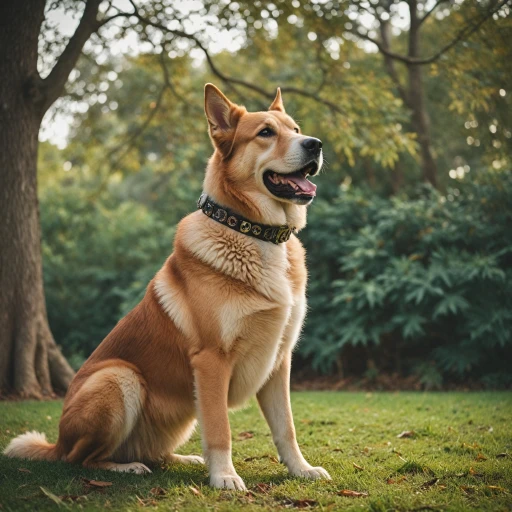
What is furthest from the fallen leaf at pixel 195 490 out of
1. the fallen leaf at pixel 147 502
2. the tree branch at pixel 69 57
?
the tree branch at pixel 69 57

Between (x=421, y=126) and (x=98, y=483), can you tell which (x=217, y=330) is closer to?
(x=98, y=483)

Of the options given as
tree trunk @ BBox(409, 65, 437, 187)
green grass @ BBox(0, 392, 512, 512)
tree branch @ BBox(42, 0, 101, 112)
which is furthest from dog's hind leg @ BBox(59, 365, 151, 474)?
tree trunk @ BBox(409, 65, 437, 187)

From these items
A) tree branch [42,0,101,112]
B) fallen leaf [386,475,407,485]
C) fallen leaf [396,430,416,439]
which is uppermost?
tree branch [42,0,101,112]

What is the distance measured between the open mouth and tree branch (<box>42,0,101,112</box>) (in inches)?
149

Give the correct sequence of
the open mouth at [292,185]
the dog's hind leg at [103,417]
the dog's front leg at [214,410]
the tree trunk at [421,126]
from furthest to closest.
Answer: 1. the tree trunk at [421,126]
2. the open mouth at [292,185]
3. the dog's hind leg at [103,417]
4. the dog's front leg at [214,410]

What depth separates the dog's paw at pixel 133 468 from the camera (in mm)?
3504

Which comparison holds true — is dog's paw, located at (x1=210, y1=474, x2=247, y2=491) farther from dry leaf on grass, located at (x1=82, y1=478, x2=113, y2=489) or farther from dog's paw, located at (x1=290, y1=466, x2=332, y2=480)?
dry leaf on grass, located at (x1=82, y1=478, x2=113, y2=489)

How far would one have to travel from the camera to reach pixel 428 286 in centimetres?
752

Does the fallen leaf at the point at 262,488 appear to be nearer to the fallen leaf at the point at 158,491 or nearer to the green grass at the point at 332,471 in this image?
the green grass at the point at 332,471

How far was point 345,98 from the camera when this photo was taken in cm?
851

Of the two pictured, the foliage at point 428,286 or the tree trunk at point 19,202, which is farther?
the foliage at point 428,286

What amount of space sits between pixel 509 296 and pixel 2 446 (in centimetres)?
648

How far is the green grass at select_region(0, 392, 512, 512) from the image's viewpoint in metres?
2.88

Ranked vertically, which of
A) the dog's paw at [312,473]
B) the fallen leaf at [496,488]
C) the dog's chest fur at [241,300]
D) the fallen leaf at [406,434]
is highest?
the dog's chest fur at [241,300]
